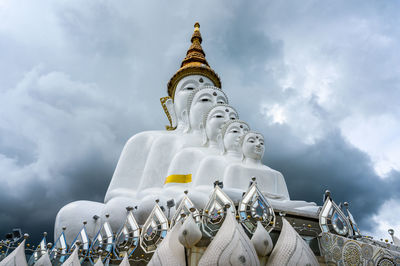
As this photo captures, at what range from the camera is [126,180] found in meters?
10.7

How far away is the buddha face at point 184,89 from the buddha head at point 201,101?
0.76m

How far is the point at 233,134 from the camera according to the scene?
31.2 ft

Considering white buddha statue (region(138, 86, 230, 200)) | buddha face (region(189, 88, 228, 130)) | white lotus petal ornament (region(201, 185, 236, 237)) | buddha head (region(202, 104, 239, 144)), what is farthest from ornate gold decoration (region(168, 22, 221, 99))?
white lotus petal ornament (region(201, 185, 236, 237))

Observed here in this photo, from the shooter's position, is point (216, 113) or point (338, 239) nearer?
point (338, 239)

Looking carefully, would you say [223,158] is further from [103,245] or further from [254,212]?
[254,212]

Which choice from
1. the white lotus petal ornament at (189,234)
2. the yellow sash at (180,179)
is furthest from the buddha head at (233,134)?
the white lotus petal ornament at (189,234)

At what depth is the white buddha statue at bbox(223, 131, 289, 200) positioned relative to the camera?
26.6ft

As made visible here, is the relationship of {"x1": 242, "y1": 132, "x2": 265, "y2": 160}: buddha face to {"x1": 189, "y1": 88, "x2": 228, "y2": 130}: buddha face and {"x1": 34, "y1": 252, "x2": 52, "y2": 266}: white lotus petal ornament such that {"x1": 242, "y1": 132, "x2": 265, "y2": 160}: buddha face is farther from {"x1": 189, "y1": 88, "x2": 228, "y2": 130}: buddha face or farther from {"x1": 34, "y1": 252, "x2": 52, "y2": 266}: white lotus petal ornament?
{"x1": 34, "y1": 252, "x2": 52, "y2": 266}: white lotus petal ornament

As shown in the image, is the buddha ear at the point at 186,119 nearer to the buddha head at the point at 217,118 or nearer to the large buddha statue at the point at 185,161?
the large buddha statue at the point at 185,161

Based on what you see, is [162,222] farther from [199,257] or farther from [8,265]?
[8,265]

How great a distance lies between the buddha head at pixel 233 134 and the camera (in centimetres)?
948

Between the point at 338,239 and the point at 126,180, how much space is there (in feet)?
24.9

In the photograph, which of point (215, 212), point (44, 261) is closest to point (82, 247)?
point (44, 261)

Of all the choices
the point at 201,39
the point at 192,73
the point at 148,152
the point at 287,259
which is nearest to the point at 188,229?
the point at 287,259
